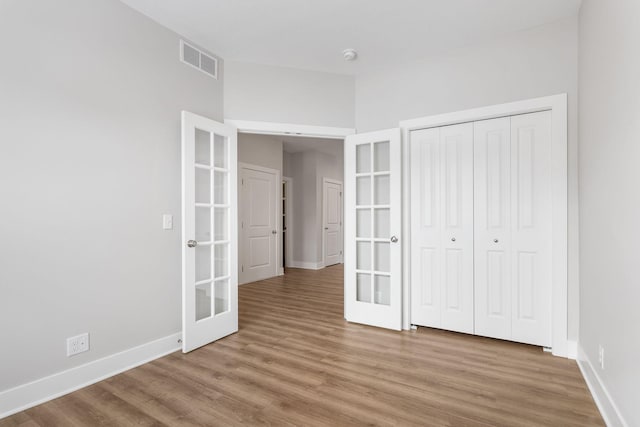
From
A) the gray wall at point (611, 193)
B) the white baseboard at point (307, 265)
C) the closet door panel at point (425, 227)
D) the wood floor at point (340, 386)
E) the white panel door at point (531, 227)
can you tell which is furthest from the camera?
the white baseboard at point (307, 265)

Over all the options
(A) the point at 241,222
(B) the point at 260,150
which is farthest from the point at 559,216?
(B) the point at 260,150

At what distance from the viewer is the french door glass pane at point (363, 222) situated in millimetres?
3688

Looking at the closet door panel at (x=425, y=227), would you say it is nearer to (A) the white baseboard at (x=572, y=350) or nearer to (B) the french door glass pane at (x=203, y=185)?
(A) the white baseboard at (x=572, y=350)

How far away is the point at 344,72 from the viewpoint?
374cm

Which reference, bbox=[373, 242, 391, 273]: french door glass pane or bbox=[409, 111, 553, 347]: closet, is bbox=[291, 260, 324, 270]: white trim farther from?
bbox=[409, 111, 553, 347]: closet

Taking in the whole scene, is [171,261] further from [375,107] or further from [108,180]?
[375,107]

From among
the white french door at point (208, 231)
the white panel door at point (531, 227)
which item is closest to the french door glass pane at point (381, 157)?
the white panel door at point (531, 227)

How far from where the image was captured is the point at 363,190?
3723 millimetres

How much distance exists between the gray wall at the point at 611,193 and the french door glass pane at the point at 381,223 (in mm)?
1636

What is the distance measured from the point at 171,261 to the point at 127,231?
1.59ft

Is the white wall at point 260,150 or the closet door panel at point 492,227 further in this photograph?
the white wall at point 260,150

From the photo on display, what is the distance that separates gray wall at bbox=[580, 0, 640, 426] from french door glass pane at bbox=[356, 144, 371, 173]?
1.85 meters

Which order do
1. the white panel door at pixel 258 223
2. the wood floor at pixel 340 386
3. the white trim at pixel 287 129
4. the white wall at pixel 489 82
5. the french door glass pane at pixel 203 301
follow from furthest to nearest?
1. the white panel door at pixel 258 223
2. the white trim at pixel 287 129
3. the french door glass pane at pixel 203 301
4. the white wall at pixel 489 82
5. the wood floor at pixel 340 386

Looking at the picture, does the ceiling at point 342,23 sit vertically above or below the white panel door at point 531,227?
Answer: above
